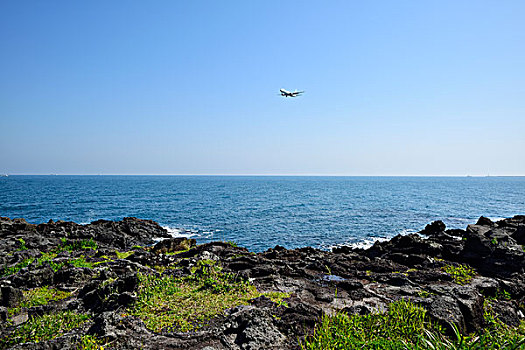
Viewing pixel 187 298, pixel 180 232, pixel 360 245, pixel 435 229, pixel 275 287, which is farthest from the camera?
pixel 180 232

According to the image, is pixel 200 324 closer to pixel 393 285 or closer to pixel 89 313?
pixel 89 313

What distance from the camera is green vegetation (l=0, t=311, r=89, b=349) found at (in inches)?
297

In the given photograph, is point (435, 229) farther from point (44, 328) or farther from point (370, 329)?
point (44, 328)

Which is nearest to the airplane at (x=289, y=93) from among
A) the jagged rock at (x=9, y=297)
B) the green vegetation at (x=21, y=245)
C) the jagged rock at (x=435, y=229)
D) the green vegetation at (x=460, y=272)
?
the green vegetation at (x=460, y=272)

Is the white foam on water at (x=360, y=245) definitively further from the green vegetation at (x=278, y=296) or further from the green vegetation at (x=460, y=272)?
the green vegetation at (x=278, y=296)

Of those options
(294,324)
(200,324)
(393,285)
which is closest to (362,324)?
(294,324)

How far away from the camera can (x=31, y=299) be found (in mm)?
10805

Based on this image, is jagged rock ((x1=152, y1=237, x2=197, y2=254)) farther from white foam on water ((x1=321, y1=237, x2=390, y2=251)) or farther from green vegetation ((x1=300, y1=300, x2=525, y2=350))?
green vegetation ((x1=300, y1=300, x2=525, y2=350))

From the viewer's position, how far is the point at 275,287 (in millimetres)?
12125

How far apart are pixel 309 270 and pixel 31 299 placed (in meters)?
12.1

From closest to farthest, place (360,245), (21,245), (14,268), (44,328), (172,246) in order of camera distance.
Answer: (44,328), (14,268), (21,245), (172,246), (360,245)

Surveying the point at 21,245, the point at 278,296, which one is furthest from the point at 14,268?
the point at 278,296

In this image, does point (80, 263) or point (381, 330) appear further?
point (80, 263)

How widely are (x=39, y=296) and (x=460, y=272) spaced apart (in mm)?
18919
